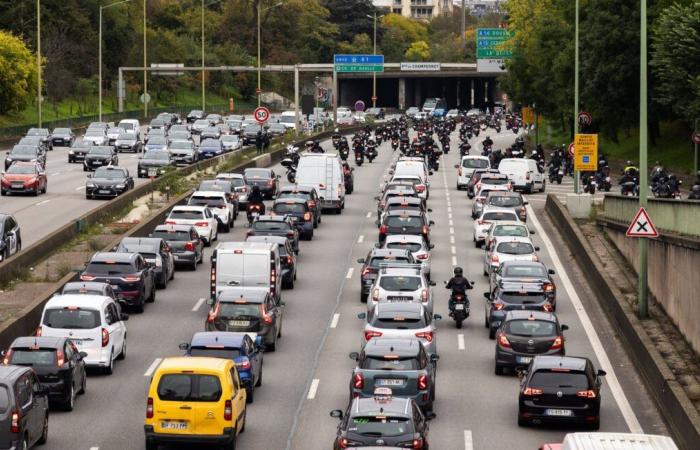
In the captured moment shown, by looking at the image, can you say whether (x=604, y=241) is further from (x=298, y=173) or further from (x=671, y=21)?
(x=671, y=21)

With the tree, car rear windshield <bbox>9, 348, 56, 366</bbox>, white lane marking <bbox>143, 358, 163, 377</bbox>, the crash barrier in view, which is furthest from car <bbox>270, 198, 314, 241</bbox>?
the tree

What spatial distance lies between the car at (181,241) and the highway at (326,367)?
24.0 inches

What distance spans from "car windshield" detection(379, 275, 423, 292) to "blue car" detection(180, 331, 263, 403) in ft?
22.7

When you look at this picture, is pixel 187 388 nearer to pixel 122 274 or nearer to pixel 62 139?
pixel 122 274

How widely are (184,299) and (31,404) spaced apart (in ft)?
54.6

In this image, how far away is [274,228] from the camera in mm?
44469

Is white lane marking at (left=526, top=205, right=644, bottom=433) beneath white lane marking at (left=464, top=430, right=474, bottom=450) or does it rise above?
above

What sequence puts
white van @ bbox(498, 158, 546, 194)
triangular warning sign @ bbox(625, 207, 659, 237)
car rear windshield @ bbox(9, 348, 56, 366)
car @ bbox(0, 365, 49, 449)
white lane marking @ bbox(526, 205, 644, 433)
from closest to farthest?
car @ bbox(0, 365, 49, 449) < car rear windshield @ bbox(9, 348, 56, 366) < white lane marking @ bbox(526, 205, 644, 433) < triangular warning sign @ bbox(625, 207, 659, 237) < white van @ bbox(498, 158, 546, 194)

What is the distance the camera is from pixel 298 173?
5709 centimetres

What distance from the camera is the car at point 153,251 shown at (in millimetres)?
39844

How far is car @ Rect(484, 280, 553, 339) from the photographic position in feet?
111

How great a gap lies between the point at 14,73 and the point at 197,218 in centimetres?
5629

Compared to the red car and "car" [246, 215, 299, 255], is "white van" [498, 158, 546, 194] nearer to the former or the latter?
the red car

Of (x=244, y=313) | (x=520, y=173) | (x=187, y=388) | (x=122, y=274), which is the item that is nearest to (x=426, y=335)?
(x=244, y=313)
